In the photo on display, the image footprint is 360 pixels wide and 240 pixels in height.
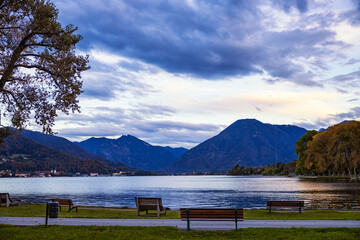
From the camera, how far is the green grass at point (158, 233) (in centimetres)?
1584

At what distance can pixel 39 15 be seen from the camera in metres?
20.3

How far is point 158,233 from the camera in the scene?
1689cm

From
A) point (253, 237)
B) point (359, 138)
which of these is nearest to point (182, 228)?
point (253, 237)

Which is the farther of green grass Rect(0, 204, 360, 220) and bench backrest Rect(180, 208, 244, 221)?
green grass Rect(0, 204, 360, 220)

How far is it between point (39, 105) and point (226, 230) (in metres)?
12.9

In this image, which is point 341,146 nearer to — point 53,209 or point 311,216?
point 311,216

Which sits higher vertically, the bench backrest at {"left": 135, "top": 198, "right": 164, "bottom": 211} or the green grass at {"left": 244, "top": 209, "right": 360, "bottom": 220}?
the bench backrest at {"left": 135, "top": 198, "right": 164, "bottom": 211}

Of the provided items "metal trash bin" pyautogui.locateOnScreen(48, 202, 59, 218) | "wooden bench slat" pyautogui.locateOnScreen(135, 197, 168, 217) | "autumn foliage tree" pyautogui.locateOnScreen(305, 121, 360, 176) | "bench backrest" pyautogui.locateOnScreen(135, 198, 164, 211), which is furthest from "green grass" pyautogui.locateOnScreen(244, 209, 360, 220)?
"autumn foliage tree" pyautogui.locateOnScreen(305, 121, 360, 176)

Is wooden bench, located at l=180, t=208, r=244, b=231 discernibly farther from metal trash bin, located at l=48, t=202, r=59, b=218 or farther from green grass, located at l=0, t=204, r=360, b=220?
metal trash bin, located at l=48, t=202, r=59, b=218

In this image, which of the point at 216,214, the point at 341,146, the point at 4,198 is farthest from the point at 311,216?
the point at 341,146

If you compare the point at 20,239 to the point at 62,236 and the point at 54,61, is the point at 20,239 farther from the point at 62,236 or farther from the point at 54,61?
the point at 54,61

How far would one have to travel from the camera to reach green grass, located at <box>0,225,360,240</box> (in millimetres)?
15836

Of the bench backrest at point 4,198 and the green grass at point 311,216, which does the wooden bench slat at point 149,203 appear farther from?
the bench backrest at point 4,198

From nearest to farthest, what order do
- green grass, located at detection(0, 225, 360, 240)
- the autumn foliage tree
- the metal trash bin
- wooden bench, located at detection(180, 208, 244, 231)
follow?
green grass, located at detection(0, 225, 360, 240) < wooden bench, located at detection(180, 208, 244, 231) < the metal trash bin < the autumn foliage tree
